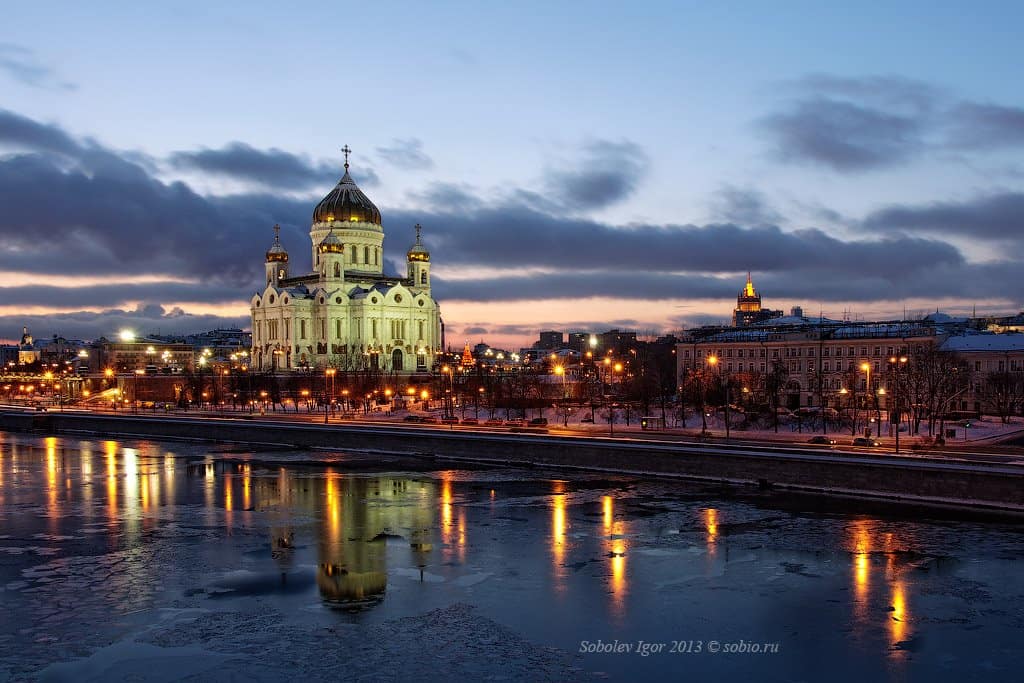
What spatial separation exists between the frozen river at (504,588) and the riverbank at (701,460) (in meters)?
2.00

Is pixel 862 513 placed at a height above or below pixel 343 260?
below

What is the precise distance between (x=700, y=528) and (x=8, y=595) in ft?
55.4

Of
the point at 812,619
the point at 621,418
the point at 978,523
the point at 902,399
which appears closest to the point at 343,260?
the point at 621,418

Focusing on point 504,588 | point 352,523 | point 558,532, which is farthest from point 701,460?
point 504,588

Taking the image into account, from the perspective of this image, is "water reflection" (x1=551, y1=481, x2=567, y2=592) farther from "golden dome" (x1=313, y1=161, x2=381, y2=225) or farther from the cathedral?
"golden dome" (x1=313, y1=161, x2=381, y2=225)

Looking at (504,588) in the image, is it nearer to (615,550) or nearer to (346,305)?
(615,550)

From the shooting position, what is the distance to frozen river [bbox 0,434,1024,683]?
16.3 meters

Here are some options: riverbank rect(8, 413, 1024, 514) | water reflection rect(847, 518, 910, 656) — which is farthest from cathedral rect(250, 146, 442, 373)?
water reflection rect(847, 518, 910, 656)

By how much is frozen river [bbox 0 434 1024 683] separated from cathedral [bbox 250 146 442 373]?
66.4m

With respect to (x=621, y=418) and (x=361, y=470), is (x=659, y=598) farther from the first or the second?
(x=621, y=418)

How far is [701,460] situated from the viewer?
37094 millimetres

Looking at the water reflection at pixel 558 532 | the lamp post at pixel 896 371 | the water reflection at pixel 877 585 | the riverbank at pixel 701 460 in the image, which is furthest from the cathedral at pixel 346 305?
the water reflection at pixel 877 585

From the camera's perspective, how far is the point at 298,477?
40812 millimetres

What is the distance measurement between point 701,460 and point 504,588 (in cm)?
1776
